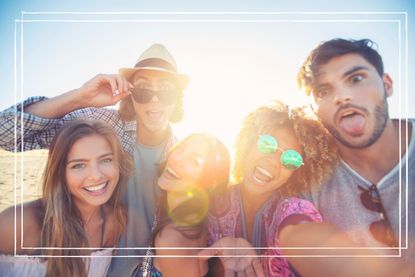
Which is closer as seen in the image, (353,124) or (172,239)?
(353,124)

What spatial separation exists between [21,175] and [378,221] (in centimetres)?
229

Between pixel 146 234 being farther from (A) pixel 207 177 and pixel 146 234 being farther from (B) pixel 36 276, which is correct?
(B) pixel 36 276

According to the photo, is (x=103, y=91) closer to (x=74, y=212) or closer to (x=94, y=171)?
(x=94, y=171)

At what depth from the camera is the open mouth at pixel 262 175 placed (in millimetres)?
→ 2424

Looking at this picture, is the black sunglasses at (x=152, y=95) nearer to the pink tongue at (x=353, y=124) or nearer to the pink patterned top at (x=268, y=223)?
the pink patterned top at (x=268, y=223)

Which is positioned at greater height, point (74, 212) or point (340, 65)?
point (340, 65)

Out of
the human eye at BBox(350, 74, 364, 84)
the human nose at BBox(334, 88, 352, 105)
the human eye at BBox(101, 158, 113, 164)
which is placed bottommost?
the human eye at BBox(101, 158, 113, 164)

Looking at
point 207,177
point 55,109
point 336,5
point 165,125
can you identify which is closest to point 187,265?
point 207,177

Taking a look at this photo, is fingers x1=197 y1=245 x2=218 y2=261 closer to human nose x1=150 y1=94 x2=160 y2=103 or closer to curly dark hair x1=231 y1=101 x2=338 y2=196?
curly dark hair x1=231 y1=101 x2=338 y2=196

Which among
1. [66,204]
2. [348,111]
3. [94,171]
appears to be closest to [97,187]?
[94,171]

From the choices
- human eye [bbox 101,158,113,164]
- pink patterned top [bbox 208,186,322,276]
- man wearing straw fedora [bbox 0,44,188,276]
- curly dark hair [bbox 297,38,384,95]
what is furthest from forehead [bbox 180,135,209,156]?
curly dark hair [bbox 297,38,384,95]

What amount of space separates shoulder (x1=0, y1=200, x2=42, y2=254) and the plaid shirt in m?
0.39

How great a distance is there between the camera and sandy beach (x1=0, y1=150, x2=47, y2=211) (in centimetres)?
244

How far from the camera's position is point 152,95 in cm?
239
